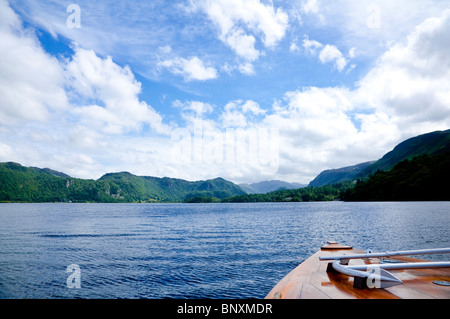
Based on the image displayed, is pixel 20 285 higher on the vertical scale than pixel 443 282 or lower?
lower

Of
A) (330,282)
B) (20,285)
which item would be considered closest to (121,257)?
(20,285)

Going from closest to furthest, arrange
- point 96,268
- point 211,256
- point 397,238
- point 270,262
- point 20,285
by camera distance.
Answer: point 20,285 → point 96,268 → point 270,262 → point 211,256 → point 397,238

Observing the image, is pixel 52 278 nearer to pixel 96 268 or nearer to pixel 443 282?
pixel 96 268

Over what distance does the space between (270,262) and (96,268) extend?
A: 57.5 feet

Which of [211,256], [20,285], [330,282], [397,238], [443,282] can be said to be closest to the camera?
[443,282]

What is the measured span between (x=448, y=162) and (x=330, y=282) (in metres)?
245

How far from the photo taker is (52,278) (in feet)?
77.8

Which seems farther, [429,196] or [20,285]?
[429,196]

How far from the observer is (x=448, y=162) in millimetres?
199375
